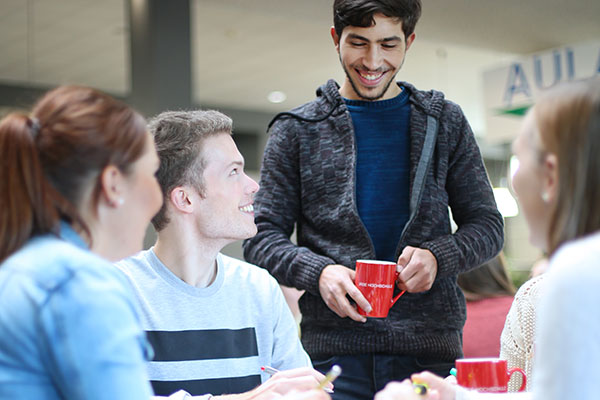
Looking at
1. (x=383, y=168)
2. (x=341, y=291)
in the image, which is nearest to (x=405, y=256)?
(x=341, y=291)

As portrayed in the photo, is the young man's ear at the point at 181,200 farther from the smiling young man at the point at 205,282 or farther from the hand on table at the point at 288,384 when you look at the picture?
the hand on table at the point at 288,384

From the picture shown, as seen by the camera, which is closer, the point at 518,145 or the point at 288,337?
the point at 518,145

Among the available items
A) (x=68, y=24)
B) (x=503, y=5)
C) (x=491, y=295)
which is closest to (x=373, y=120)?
(x=491, y=295)

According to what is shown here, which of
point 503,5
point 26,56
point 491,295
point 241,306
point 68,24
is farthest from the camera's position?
point 26,56

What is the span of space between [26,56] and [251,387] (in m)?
7.27

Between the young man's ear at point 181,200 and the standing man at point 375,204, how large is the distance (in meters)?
0.19

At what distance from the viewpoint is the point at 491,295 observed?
2908 millimetres

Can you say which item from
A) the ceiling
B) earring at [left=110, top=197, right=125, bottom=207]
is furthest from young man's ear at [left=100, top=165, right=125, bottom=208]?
the ceiling

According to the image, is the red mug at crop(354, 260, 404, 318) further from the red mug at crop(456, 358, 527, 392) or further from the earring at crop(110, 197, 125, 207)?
the earring at crop(110, 197, 125, 207)

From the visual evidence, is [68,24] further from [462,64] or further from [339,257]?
[339,257]

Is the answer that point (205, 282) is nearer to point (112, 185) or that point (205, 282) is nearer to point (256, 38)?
point (112, 185)

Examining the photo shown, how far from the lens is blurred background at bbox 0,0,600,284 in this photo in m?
5.15

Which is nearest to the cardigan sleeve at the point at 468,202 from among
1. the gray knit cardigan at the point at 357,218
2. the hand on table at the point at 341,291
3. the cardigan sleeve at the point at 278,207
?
the gray knit cardigan at the point at 357,218

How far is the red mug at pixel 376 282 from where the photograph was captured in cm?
150
